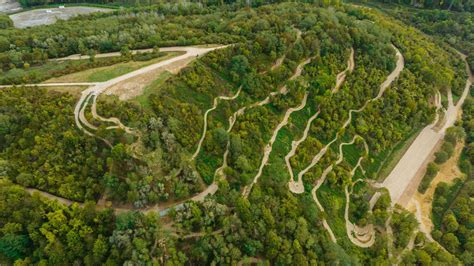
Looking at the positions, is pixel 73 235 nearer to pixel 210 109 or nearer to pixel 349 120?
pixel 210 109

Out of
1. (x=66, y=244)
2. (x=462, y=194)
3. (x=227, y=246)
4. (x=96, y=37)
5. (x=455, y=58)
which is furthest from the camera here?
(x=455, y=58)

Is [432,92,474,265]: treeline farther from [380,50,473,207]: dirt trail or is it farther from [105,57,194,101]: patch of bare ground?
[105,57,194,101]: patch of bare ground

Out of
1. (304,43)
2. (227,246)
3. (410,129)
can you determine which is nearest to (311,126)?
(304,43)

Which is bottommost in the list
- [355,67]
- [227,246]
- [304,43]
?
[227,246]

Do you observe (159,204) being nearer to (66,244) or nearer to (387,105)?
(66,244)

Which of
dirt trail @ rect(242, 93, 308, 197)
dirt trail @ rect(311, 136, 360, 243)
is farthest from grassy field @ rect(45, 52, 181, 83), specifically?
dirt trail @ rect(311, 136, 360, 243)

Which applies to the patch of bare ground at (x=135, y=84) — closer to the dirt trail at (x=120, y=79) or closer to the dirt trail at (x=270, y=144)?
the dirt trail at (x=120, y=79)

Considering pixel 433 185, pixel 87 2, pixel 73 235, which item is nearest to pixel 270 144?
pixel 73 235
